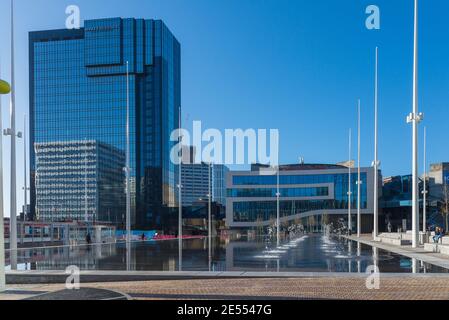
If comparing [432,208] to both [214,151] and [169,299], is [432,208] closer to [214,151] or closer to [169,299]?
[214,151]

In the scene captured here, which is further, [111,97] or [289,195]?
[111,97]

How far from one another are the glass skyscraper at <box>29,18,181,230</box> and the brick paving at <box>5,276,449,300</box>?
4523 inches

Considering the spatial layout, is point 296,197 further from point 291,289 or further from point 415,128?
point 291,289

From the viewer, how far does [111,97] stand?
412 feet

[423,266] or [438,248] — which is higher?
[423,266]

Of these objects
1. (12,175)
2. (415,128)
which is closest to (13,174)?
(12,175)

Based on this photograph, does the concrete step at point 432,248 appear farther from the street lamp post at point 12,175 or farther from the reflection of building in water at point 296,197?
the reflection of building in water at point 296,197

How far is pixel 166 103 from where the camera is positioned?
13812 cm

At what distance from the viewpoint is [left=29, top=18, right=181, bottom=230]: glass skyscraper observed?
128 metres

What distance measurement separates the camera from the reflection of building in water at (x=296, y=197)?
92188 mm

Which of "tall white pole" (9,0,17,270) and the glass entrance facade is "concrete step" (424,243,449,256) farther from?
the glass entrance facade

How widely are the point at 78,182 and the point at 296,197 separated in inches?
2502

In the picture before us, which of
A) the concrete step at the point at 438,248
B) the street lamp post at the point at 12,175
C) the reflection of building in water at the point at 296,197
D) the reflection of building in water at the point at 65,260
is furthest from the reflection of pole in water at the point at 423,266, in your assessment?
the reflection of building in water at the point at 296,197

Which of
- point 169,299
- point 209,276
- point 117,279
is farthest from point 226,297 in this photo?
point 117,279
